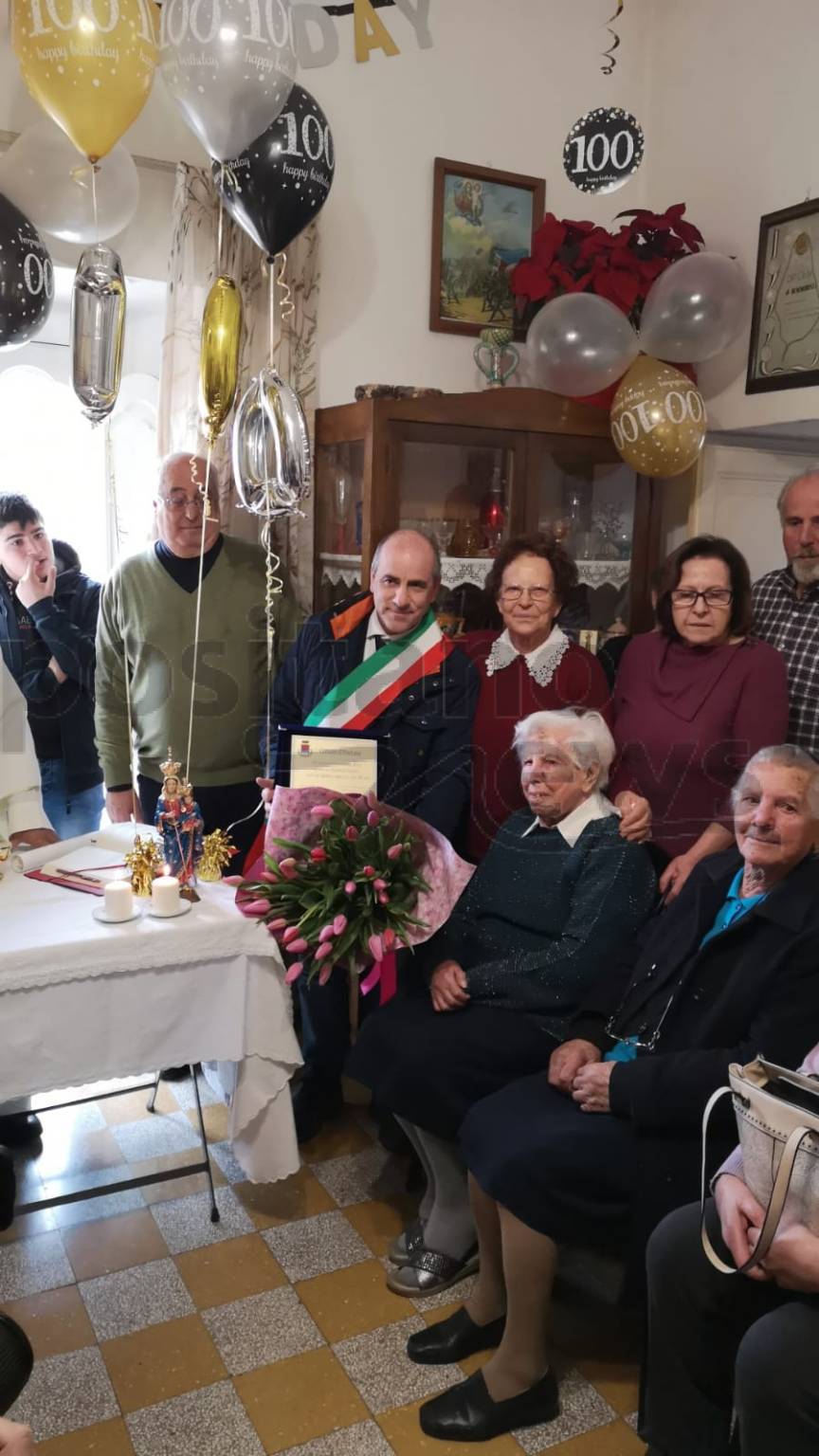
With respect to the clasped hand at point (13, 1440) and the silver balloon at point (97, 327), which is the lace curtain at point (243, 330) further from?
the clasped hand at point (13, 1440)

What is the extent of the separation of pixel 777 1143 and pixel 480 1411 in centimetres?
76

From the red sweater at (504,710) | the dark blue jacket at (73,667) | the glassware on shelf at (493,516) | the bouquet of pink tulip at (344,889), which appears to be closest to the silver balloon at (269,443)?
the red sweater at (504,710)

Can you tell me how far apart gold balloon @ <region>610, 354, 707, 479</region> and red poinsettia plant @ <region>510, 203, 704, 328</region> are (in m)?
0.26

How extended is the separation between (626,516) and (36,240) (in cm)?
178

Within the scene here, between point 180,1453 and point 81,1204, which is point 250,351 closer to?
point 81,1204

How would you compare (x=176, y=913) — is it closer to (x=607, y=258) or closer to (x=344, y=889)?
(x=344, y=889)

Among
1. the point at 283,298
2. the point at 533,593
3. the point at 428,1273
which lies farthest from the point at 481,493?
the point at 428,1273

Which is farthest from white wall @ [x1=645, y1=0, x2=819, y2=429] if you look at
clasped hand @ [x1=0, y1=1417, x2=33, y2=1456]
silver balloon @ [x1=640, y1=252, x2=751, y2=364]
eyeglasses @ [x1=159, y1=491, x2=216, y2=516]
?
clasped hand @ [x1=0, y1=1417, x2=33, y2=1456]

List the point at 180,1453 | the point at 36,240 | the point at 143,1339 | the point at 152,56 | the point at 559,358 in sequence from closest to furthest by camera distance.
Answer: the point at 180,1453, the point at 143,1339, the point at 152,56, the point at 36,240, the point at 559,358

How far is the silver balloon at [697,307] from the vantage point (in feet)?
9.52

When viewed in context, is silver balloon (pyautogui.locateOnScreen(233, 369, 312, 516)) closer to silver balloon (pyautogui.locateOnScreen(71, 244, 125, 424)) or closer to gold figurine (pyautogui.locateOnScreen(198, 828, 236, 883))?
silver balloon (pyautogui.locateOnScreen(71, 244, 125, 424))

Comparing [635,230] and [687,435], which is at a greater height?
[635,230]

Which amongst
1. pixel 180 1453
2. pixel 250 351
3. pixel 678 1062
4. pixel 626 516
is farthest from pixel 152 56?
pixel 180 1453

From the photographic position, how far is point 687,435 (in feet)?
9.57
